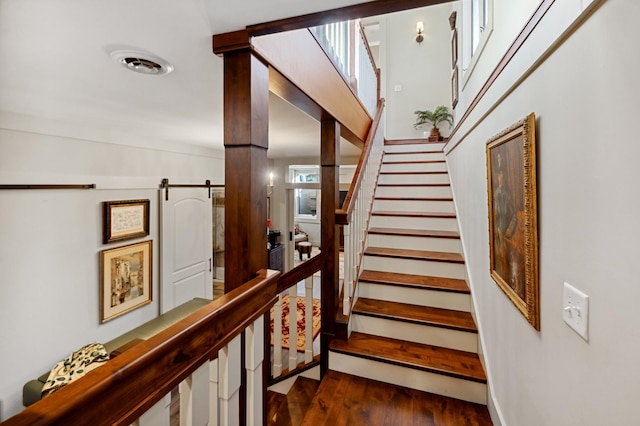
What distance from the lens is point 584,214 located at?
780 mm

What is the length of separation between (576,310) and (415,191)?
10.1 feet

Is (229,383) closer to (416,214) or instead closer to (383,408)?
(383,408)

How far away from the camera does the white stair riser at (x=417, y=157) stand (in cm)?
443

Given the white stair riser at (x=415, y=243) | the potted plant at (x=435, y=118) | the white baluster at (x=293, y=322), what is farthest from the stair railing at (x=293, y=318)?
the potted plant at (x=435, y=118)

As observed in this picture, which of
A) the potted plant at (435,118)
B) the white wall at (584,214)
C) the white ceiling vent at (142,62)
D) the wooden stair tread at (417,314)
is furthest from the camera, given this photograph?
the potted plant at (435,118)

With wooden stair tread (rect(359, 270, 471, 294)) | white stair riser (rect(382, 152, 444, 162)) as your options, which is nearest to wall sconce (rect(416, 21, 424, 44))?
white stair riser (rect(382, 152, 444, 162))

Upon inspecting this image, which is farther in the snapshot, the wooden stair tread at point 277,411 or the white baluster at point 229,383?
the wooden stair tread at point 277,411

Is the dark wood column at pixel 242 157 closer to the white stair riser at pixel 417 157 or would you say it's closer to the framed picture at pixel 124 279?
the framed picture at pixel 124 279

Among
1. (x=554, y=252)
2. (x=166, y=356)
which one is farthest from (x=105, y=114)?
(x=554, y=252)

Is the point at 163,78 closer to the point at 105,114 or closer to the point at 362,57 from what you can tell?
the point at 105,114

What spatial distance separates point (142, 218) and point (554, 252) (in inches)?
144

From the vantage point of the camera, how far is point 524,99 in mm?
1187

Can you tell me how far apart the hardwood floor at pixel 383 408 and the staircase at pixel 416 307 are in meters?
0.07

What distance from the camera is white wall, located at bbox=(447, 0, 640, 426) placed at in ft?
2.03
